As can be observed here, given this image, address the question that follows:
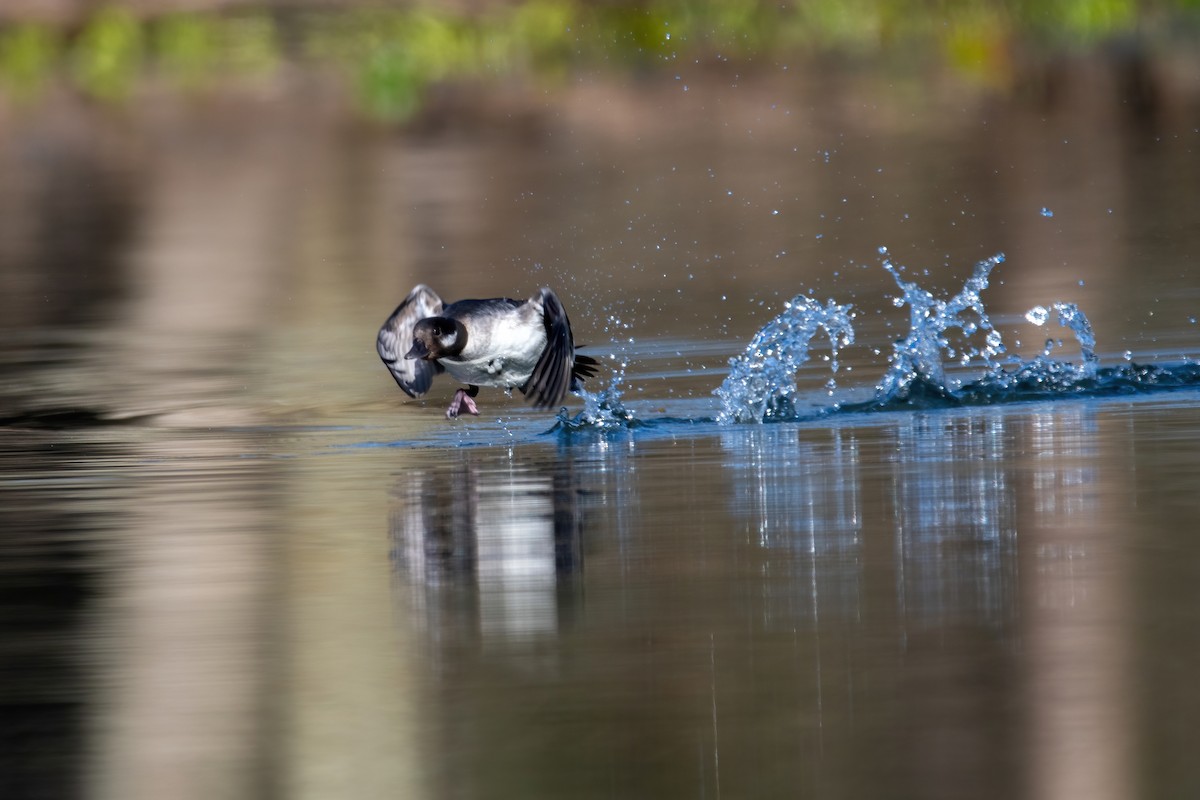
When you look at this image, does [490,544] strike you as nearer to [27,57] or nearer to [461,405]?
[461,405]

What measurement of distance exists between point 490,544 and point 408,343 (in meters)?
3.01

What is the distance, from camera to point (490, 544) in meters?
6.80

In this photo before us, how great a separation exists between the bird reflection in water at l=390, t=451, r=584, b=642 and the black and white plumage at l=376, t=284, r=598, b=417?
54 cm

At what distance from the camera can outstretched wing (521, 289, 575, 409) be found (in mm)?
8898

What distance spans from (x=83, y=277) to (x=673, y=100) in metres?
13.0

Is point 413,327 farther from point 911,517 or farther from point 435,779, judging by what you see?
point 435,779

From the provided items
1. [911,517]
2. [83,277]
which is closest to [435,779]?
[911,517]

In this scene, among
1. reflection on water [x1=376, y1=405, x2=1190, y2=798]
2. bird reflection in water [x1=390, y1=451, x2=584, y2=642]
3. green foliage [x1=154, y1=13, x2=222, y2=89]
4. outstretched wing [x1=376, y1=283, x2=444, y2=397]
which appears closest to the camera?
reflection on water [x1=376, y1=405, x2=1190, y2=798]

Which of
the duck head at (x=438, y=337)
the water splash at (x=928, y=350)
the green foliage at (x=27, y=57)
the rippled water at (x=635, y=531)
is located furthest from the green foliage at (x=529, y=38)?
the duck head at (x=438, y=337)

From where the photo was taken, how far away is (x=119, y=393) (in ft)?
36.0

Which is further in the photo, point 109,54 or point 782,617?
point 109,54

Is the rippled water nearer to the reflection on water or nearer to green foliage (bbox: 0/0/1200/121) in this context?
the reflection on water

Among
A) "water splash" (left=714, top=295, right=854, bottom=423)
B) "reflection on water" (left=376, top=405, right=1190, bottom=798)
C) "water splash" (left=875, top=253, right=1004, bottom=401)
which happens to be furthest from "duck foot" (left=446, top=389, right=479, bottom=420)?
"water splash" (left=875, top=253, right=1004, bottom=401)

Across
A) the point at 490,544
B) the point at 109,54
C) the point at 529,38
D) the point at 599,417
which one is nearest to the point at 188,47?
the point at 109,54
